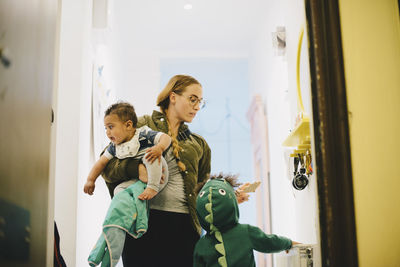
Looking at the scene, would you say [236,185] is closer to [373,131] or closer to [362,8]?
[373,131]

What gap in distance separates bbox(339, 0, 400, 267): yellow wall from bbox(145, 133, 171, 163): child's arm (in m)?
0.68

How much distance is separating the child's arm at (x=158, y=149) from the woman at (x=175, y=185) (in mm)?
64

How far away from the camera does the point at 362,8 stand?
1.11 metres

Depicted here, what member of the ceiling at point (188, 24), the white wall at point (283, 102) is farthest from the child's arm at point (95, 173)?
the ceiling at point (188, 24)

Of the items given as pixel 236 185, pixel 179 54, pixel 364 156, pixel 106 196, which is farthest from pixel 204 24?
pixel 364 156

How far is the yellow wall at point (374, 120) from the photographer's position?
3.28 feet

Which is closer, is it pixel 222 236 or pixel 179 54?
pixel 222 236

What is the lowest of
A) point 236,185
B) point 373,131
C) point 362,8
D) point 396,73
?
point 236,185

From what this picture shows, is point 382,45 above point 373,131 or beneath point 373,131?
above

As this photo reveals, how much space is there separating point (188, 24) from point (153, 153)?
2.17 m

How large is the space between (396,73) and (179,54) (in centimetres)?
301

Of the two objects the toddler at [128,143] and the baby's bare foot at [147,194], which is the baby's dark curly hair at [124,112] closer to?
the toddler at [128,143]

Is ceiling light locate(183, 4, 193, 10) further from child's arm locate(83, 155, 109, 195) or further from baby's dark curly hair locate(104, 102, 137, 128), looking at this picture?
child's arm locate(83, 155, 109, 195)

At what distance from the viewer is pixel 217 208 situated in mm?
1368
